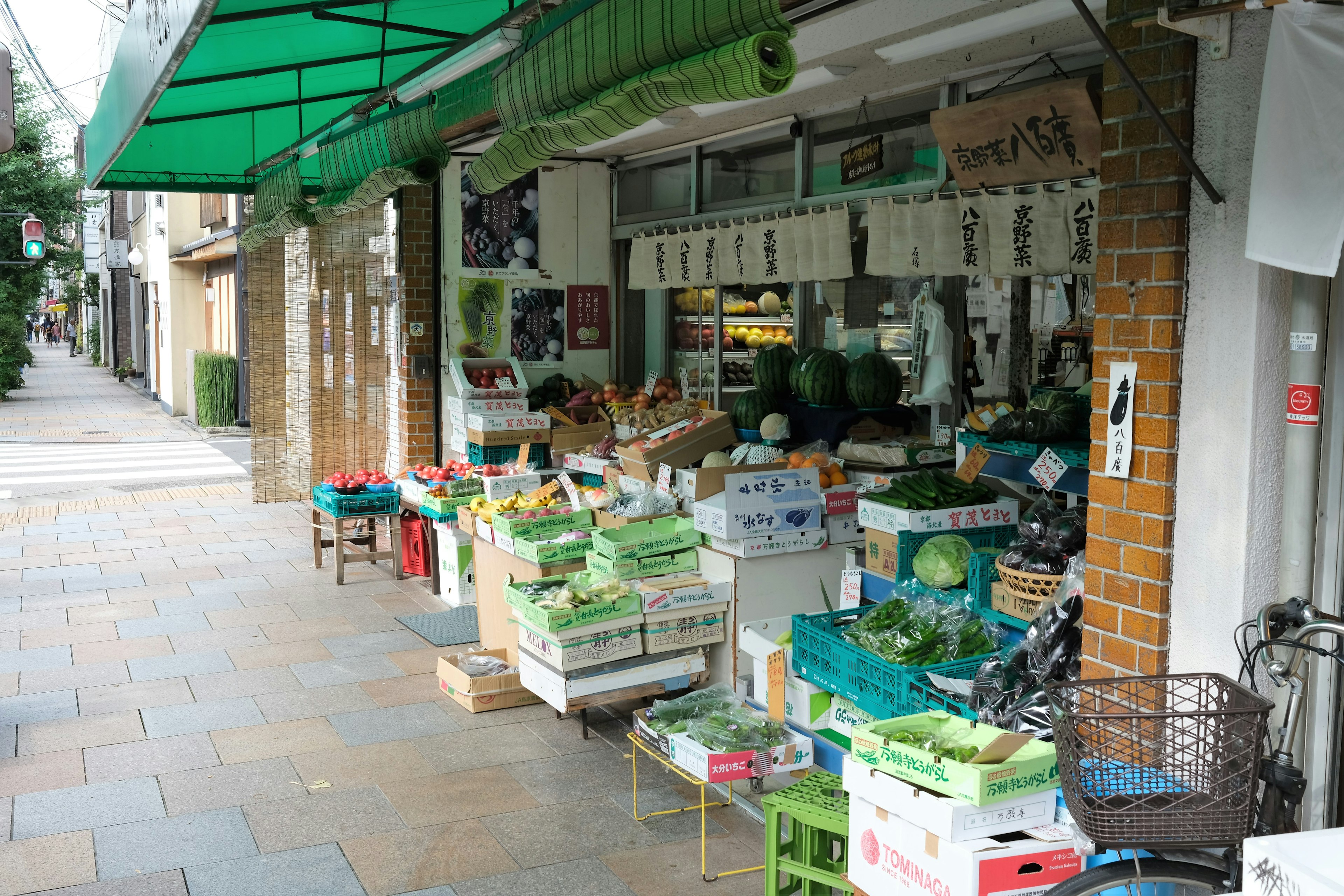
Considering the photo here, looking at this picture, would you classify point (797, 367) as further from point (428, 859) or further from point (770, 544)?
point (428, 859)

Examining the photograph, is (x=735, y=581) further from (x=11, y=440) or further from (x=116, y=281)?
(x=116, y=281)

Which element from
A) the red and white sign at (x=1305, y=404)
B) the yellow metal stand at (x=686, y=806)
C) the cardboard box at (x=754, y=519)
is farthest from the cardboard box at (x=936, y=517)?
the red and white sign at (x=1305, y=404)

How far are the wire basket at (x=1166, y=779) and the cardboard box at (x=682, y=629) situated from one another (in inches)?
126

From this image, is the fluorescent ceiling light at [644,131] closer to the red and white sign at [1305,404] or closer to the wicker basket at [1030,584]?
the wicker basket at [1030,584]

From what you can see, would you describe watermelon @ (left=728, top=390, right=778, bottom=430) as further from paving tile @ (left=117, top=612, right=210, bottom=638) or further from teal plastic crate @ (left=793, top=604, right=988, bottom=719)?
paving tile @ (left=117, top=612, right=210, bottom=638)

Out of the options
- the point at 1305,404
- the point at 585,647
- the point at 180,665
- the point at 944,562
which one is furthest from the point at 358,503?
the point at 1305,404

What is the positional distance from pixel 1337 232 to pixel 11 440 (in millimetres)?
21336

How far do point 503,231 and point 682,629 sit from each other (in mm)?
5668

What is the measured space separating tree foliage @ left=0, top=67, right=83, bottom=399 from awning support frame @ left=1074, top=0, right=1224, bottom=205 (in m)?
28.5

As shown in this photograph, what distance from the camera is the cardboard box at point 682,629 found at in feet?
19.2

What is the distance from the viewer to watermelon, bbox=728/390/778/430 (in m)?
8.18

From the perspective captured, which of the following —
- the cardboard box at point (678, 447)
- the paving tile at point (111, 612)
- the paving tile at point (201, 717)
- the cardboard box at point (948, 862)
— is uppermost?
the cardboard box at point (678, 447)

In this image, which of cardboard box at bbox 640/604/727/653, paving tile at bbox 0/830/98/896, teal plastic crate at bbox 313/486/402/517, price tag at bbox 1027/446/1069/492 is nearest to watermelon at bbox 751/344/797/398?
cardboard box at bbox 640/604/727/653

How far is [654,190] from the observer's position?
10.4m
